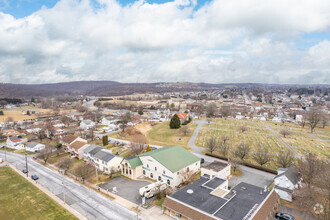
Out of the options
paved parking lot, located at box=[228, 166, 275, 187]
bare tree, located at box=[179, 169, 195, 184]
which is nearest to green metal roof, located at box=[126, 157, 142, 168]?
bare tree, located at box=[179, 169, 195, 184]

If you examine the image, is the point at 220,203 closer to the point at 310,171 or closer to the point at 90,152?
the point at 310,171

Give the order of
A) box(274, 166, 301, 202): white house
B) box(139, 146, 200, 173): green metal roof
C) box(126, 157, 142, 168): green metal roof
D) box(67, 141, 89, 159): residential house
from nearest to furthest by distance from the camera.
A: 1. box(274, 166, 301, 202): white house
2. box(139, 146, 200, 173): green metal roof
3. box(126, 157, 142, 168): green metal roof
4. box(67, 141, 89, 159): residential house

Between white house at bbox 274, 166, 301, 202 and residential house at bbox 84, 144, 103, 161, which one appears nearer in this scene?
white house at bbox 274, 166, 301, 202

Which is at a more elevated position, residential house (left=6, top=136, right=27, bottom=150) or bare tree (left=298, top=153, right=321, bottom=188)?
bare tree (left=298, top=153, right=321, bottom=188)

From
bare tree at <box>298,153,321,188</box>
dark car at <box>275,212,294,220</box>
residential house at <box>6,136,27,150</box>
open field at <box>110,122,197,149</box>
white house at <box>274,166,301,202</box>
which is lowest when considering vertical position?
residential house at <box>6,136,27,150</box>

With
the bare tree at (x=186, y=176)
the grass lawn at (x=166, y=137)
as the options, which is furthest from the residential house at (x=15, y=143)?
the bare tree at (x=186, y=176)

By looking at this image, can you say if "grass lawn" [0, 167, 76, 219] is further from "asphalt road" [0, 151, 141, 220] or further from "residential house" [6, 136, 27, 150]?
"residential house" [6, 136, 27, 150]

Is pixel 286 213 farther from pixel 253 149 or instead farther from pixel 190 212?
pixel 253 149

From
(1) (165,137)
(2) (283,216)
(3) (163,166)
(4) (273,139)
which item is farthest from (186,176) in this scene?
(4) (273,139)
